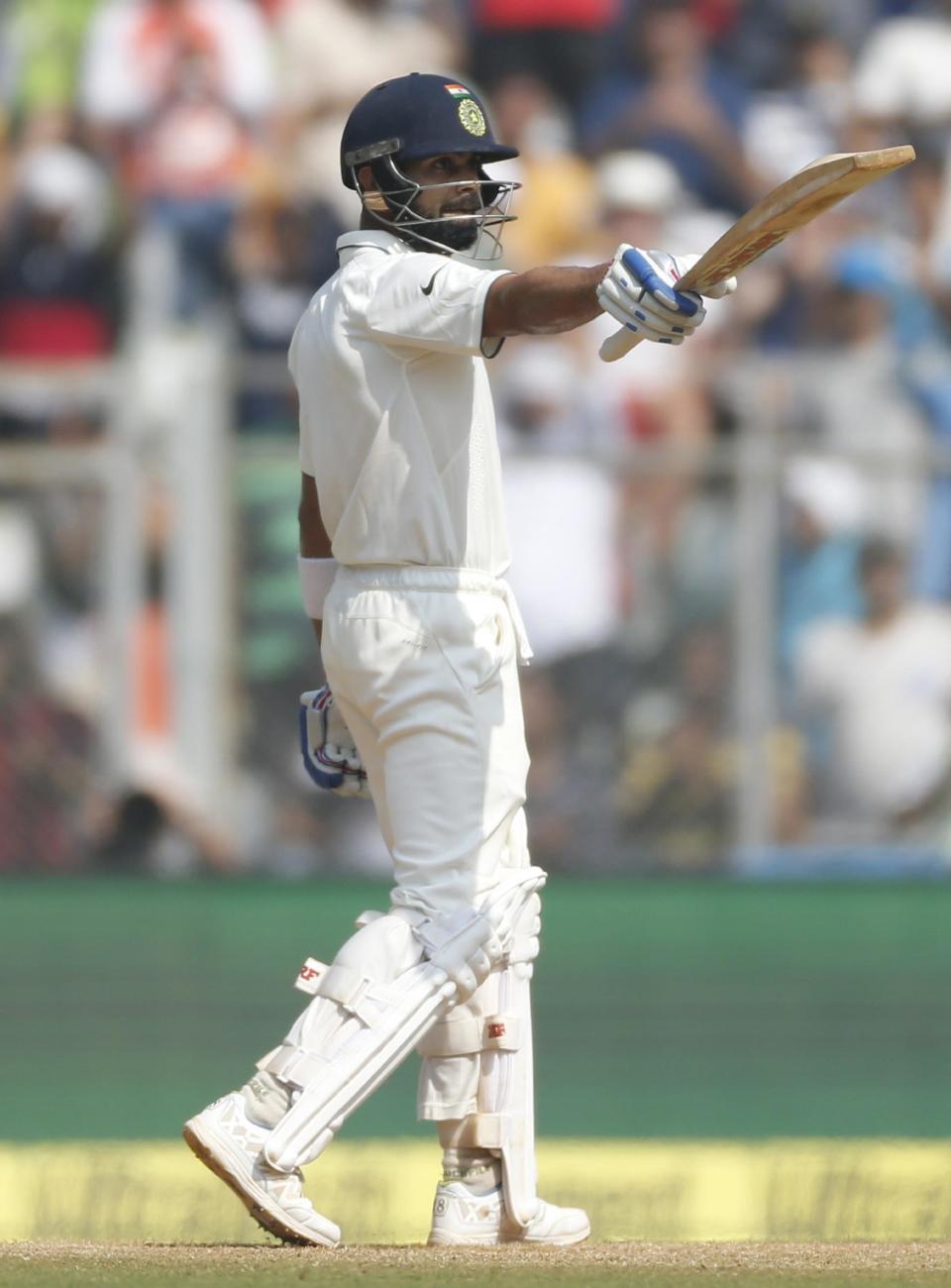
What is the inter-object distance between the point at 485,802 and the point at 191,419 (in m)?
3.77

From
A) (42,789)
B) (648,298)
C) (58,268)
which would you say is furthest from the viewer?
(58,268)

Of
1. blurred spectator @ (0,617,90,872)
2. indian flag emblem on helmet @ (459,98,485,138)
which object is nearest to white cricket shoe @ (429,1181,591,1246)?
indian flag emblem on helmet @ (459,98,485,138)

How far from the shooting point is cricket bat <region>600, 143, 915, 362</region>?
350cm

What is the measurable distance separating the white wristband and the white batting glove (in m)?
0.16

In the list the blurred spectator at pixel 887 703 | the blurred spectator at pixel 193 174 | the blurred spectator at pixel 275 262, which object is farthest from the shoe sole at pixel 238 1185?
the blurred spectator at pixel 193 174

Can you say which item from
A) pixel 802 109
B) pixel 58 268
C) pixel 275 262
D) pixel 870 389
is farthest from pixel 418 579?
pixel 802 109

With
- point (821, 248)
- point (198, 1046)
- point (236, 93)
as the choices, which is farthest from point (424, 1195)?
point (236, 93)

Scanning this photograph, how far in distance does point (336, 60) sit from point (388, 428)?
17.6 feet

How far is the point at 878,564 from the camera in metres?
7.37

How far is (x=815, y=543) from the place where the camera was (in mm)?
7211

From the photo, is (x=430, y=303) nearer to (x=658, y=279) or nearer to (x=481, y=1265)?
(x=658, y=279)

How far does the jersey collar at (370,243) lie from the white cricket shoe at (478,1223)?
170 centimetres

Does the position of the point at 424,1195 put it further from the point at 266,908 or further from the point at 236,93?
the point at 236,93

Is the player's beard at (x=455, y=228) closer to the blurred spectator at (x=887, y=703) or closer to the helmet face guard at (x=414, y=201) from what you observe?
the helmet face guard at (x=414, y=201)
